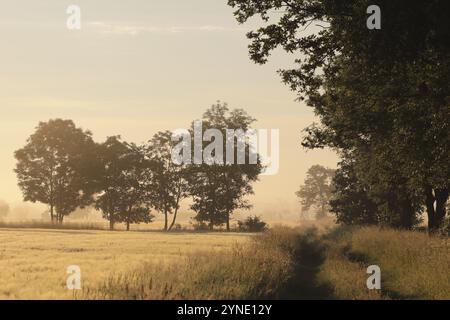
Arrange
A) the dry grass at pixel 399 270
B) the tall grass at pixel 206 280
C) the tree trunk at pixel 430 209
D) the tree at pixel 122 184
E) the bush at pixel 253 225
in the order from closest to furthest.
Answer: the tall grass at pixel 206 280, the dry grass at pixel 399 270, the tree trunk at pixel 430 209, the bush at pixel 253 225, the tree at pixel 122 184

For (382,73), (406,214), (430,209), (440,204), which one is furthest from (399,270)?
(406,214)

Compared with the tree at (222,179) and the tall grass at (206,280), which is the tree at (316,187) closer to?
the tree at (222,179)

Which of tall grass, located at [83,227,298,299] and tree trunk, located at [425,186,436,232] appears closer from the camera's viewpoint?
tall grass, located at [83,227,298,299]

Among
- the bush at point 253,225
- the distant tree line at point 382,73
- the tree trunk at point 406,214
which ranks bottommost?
the bush at point 253,225

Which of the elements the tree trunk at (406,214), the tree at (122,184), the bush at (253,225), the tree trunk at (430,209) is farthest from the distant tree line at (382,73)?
the tree at (122,184)

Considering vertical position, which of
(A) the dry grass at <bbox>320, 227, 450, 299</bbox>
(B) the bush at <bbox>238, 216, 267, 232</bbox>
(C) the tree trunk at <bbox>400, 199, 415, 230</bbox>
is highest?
(C) the tree trunk at <bbox>400, 199, 415, 230</bbox>

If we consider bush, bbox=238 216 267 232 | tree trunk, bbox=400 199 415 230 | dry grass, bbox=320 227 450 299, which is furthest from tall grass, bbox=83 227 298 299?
bush, bbox=238 216 267 232

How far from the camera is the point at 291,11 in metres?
19.7

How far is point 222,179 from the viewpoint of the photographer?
81750mm

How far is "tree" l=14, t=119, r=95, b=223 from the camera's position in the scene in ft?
265

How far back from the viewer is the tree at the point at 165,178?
82875 mm

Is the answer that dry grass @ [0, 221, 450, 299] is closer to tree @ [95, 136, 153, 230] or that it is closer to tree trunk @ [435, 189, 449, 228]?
tree trunk @ [435, 189, 449, 228]

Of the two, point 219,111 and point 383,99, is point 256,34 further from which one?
point 219,111
